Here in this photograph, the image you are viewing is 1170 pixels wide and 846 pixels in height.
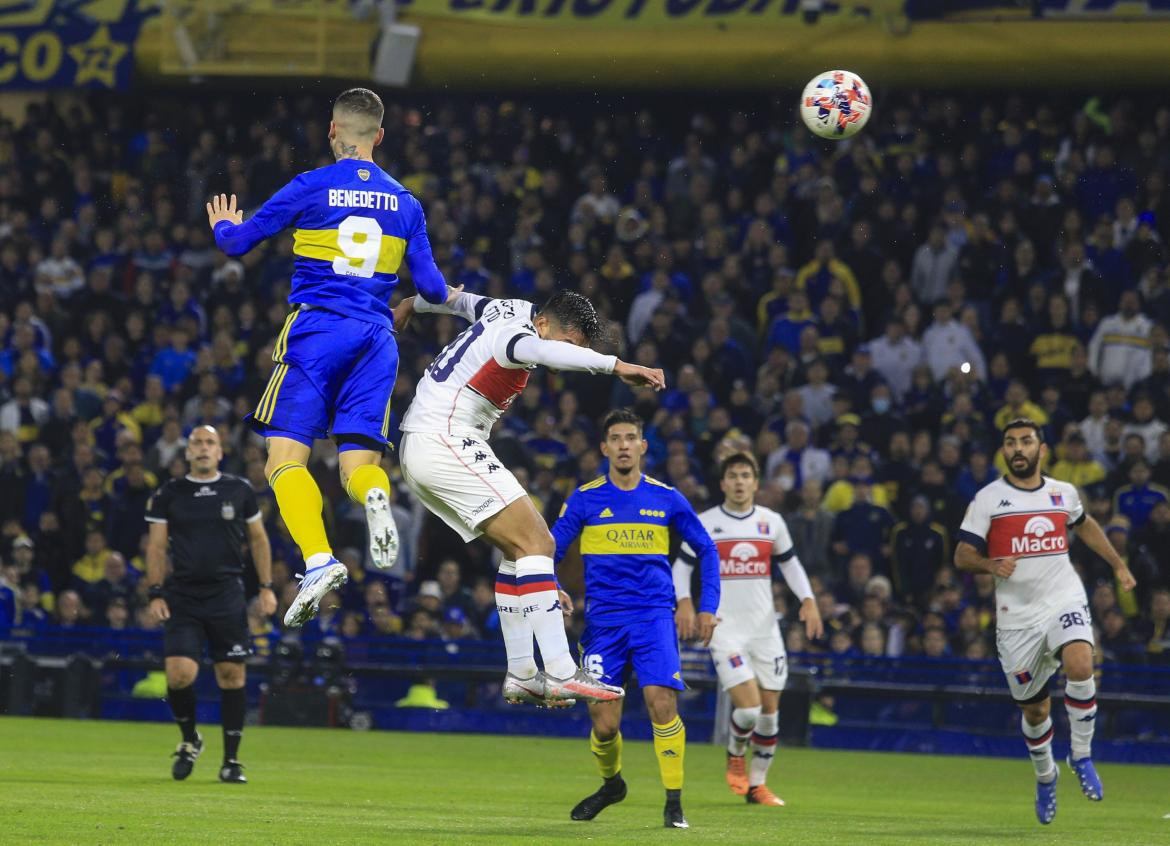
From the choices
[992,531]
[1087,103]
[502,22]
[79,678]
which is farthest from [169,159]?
[992,531]

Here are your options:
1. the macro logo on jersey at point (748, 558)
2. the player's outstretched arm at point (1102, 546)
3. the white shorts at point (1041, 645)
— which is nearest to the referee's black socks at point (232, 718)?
the macro logo on jersey at point (748, 558)

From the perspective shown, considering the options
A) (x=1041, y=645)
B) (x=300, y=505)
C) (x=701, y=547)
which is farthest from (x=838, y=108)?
(x=300, y=505)

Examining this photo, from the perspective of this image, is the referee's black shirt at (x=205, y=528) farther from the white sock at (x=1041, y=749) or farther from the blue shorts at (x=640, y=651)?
the white sock at (x=1041, y=749)

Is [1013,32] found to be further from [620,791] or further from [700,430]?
[620,791]

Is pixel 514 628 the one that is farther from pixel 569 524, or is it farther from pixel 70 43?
pixel 70 43

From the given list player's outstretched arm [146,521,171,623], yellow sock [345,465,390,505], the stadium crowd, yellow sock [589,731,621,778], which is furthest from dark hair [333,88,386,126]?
the stadium crowd

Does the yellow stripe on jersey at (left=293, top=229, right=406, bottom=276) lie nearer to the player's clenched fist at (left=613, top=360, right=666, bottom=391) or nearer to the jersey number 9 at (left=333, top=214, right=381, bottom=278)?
the jersey number 9 at (left=333, top=214, right=381, bottom=278)

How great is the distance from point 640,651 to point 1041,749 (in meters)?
2.68

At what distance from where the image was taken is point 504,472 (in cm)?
956

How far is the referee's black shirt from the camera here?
13.5 meters

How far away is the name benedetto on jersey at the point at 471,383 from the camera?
9.65 m

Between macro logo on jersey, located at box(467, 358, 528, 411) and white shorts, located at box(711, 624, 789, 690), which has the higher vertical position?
macro logo on jersey, located at box(467, 358, 528, 411)

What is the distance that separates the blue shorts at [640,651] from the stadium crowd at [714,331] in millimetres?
6953

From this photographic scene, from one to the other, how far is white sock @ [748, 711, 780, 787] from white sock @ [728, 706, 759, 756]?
0.08 meters
